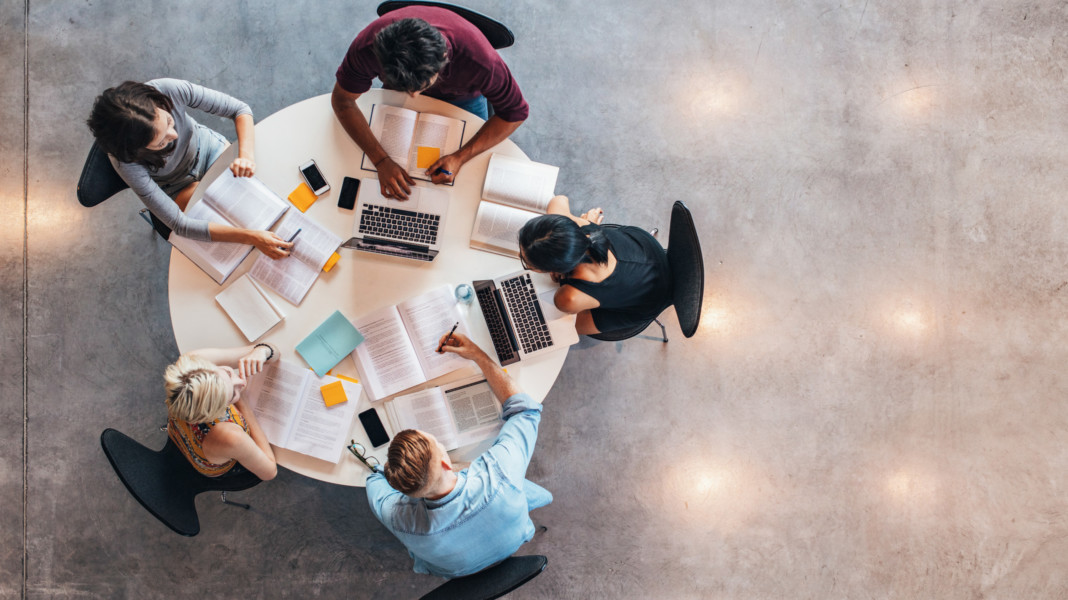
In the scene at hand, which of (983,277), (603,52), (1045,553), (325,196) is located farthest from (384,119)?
(1045,553)

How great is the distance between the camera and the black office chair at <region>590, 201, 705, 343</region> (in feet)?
6.53

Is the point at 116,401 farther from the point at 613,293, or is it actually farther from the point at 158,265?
the point at 613,293

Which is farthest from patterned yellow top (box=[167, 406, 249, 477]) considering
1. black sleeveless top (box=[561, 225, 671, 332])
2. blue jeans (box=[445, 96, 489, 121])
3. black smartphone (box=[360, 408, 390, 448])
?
blue jeans (box=[445, 96, 489, 121])

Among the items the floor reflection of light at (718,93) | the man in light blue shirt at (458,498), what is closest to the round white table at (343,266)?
the man in light blue shirt at (458,498)

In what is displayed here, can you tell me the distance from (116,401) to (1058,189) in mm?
4924

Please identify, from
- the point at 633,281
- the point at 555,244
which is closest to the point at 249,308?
the point at 555,244

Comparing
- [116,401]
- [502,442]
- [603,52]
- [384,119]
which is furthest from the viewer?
[603,52]

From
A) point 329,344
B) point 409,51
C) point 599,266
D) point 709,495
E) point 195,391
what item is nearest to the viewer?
point 409,51

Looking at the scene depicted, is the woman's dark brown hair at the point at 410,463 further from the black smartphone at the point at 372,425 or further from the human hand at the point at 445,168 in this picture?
the human hand at the point at 445,168

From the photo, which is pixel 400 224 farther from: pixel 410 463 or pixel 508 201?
pixel 410 463

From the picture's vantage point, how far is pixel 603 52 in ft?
A: 10.1

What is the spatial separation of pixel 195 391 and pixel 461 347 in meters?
0.85

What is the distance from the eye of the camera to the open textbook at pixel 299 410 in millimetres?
2090

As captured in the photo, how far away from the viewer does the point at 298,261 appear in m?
2.15
